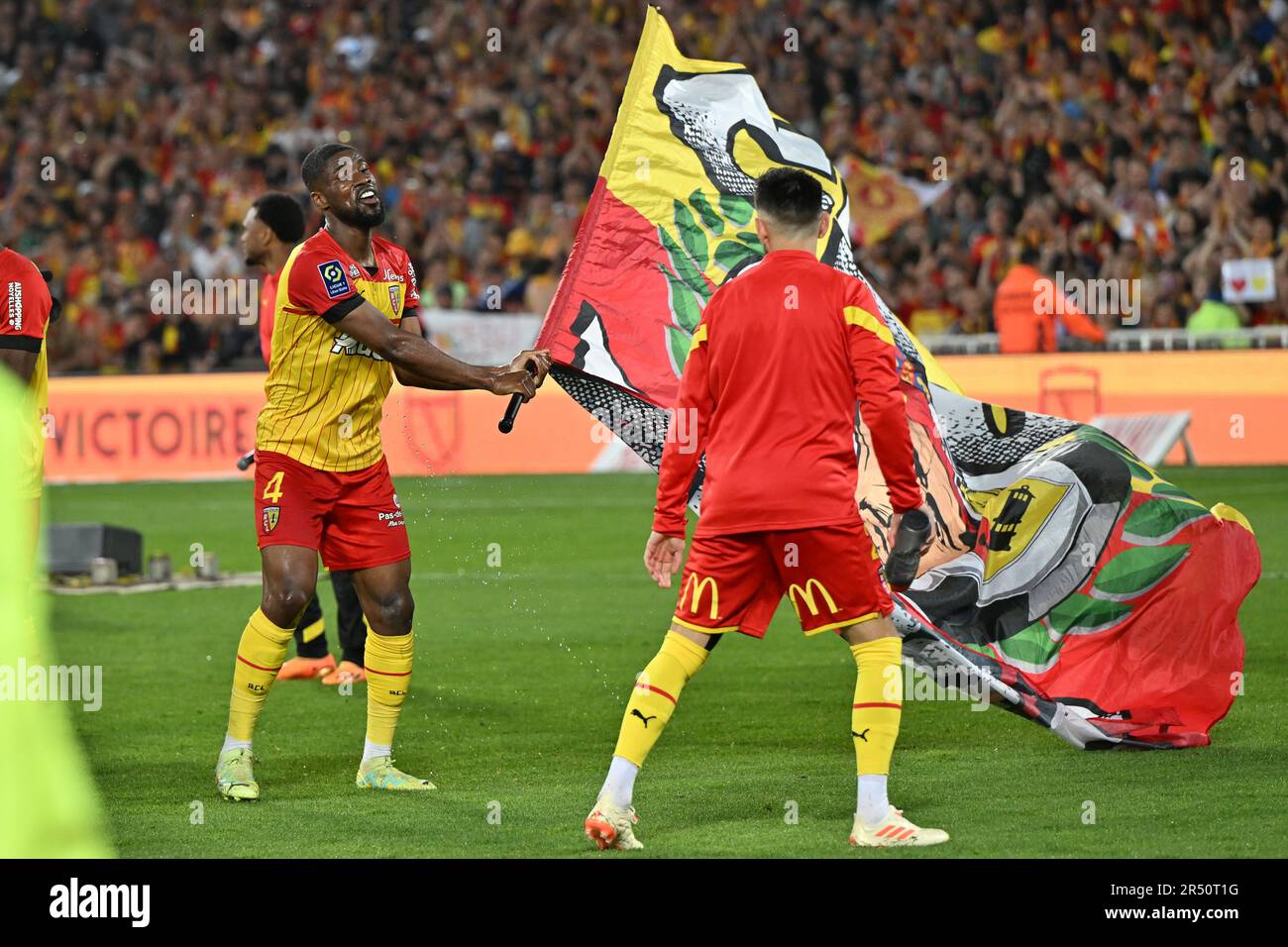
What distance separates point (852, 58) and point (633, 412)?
1744 centimetres

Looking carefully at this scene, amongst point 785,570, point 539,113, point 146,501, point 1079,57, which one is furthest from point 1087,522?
point 539,113

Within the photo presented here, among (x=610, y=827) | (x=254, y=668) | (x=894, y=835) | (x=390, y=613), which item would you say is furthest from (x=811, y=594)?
(x=254, y=668)

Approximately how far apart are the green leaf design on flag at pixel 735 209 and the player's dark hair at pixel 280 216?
77.4 inches

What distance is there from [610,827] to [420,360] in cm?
179

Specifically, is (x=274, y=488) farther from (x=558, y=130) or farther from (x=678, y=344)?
(x=558, y=130)

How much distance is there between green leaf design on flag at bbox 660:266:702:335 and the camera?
282 inches

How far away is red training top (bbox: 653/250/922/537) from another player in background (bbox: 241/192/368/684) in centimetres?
269

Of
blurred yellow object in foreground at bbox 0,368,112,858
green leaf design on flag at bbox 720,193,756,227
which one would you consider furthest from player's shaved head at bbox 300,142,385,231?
blurred yellow object in foreground at bbox 0,368,112,858

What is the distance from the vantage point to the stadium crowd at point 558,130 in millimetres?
19547

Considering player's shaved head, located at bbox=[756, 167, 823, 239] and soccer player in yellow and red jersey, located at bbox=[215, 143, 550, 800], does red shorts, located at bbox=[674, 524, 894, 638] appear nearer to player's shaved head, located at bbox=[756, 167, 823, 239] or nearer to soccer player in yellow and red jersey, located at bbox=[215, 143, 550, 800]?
player's shaved head, located at bbox=[756, 167, 823, 239]

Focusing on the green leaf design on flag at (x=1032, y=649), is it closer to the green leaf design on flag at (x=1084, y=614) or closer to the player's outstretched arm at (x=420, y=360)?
the green leaf design on flag at (x=1084, y=614)

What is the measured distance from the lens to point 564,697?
8273 mm
